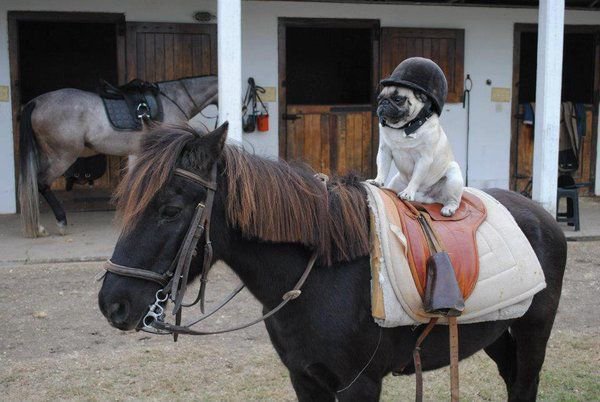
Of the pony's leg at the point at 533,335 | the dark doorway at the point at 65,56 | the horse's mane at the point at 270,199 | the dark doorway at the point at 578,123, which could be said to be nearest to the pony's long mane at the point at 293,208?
the horse's mane at the point at 270,199

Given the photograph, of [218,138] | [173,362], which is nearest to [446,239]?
[218,138]

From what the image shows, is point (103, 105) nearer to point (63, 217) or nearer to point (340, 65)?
point (63, 217)

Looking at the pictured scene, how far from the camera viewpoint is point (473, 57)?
31.4ft

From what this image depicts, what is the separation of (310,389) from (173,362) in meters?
1.94

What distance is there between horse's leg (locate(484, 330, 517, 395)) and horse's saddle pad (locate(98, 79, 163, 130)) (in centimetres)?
537

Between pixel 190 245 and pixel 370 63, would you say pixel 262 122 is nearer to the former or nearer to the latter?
pixel 370 63

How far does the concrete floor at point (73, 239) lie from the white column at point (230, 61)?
60.5 inches

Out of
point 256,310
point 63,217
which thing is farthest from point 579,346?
point 63,217

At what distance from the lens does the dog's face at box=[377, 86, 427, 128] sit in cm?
259

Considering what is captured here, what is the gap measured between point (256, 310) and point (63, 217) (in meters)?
3.24

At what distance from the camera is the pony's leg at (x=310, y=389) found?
236cm

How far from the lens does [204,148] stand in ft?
6.97

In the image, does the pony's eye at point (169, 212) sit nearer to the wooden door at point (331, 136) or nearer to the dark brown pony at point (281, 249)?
the dark brown pony at point (281, 249)

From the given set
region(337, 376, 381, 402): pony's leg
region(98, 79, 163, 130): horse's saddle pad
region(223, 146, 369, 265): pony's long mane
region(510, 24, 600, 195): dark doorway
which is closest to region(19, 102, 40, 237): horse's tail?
region(98, 79, 163, 130): horse's saddle pad
